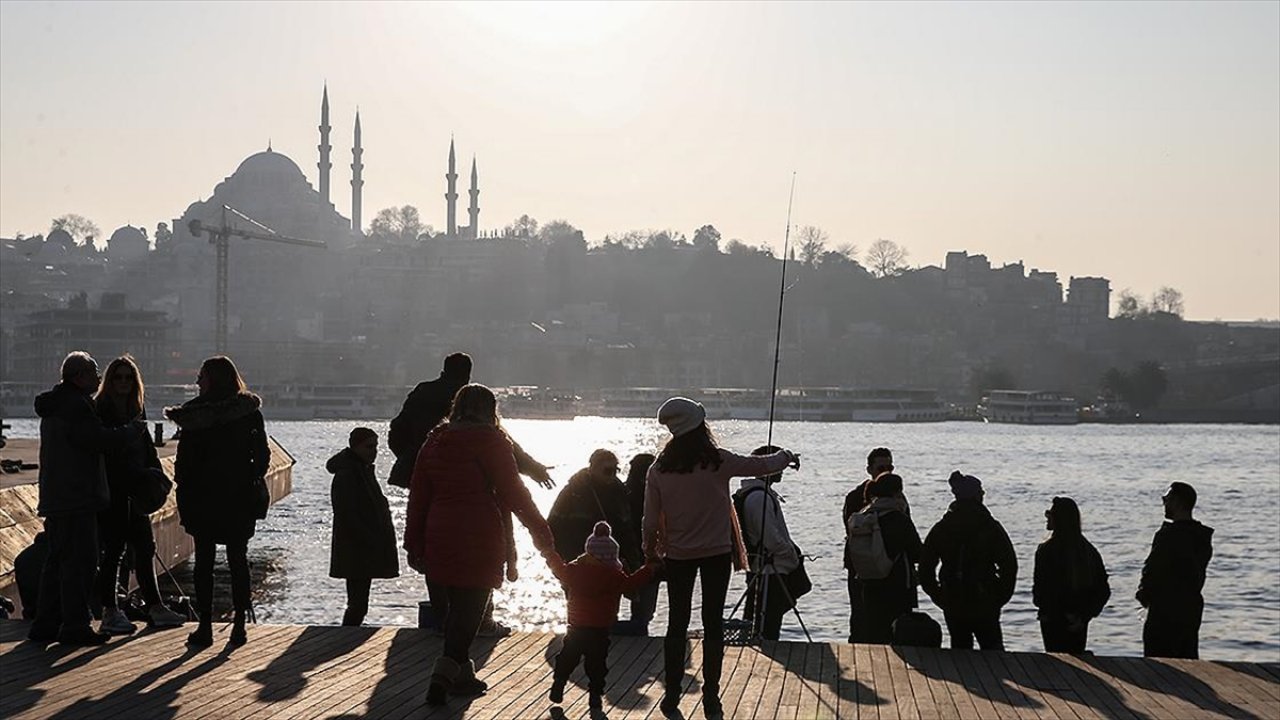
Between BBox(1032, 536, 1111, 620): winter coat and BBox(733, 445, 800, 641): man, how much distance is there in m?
1.72

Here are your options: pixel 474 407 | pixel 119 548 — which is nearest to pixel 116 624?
pixel 119 548

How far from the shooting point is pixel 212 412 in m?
11.4

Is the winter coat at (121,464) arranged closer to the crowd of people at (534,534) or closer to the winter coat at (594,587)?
the crowd of people at (534,534)

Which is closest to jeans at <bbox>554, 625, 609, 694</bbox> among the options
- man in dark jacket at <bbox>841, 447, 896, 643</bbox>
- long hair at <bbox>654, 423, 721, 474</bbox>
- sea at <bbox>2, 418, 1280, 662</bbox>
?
long hair at <bbox>654, 423, 721, 474</bbox>

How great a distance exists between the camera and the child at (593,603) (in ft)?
33.1

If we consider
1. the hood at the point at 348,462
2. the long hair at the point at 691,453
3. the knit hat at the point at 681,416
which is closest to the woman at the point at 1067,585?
the long hair at the point at 691,453

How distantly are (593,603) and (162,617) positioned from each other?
4.39 m

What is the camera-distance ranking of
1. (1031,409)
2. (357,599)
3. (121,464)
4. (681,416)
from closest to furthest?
(681,416) → (121,464) → (357,599) → (1031,409)

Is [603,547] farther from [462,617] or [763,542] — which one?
[763,542]

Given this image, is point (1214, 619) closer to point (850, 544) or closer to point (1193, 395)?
point (850, 544)

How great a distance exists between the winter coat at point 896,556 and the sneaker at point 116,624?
5058 millimetres

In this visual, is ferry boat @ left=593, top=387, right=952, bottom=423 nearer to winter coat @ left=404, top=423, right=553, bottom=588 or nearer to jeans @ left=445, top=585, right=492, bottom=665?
jeans @ left=445, top=585, right=492, bottom=665

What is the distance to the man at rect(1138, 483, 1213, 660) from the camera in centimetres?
1289

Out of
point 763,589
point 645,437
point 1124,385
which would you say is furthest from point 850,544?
point 1124,385
